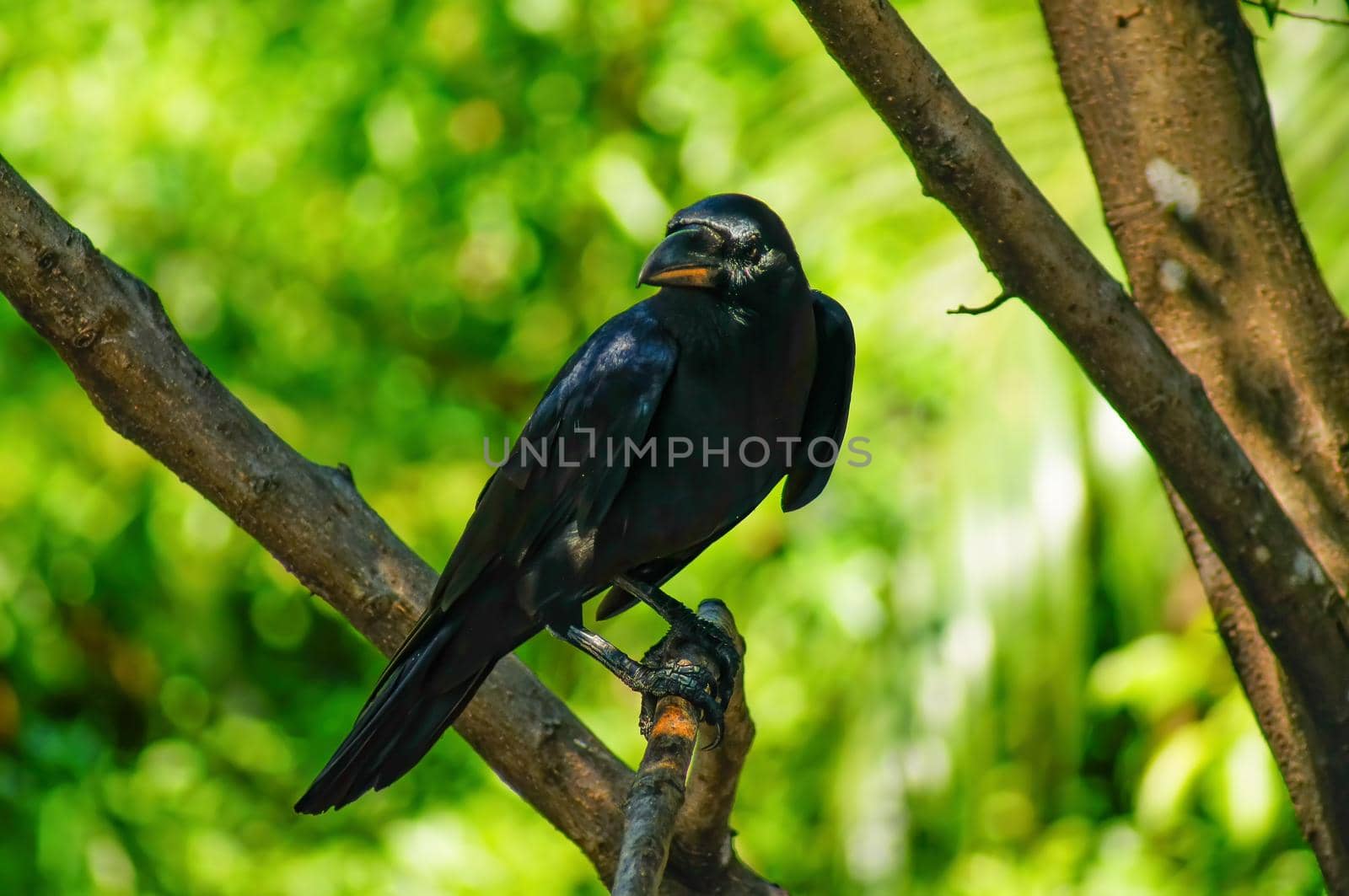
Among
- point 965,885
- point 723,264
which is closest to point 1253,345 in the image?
point 723,264

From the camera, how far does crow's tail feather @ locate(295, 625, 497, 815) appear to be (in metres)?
2.18

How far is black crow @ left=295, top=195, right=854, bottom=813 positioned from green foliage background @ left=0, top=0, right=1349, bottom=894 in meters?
1.37

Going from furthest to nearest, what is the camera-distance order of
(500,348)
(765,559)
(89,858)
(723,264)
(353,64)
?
1. (500,348)
2. (353,64)
3. (765,559)
4. (89,858)
5. (723,264)

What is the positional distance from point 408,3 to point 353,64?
28cm

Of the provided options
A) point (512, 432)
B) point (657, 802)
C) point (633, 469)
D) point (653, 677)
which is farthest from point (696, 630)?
point (512, 432)

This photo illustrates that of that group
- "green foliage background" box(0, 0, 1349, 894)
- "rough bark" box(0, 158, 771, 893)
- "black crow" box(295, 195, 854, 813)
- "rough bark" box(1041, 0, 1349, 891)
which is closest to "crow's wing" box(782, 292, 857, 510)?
"black crow" box(295, 195, 854, 813)

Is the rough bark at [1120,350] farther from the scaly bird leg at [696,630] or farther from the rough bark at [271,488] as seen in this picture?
the rough bark at [271,488]

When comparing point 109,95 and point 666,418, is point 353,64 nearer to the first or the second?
point 109,95

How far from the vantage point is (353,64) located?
14.5 ft

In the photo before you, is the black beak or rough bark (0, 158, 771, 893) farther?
the black beak

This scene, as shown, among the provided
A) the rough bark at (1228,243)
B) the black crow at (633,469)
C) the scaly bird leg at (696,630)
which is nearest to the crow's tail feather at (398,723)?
the black crow at (633,469)

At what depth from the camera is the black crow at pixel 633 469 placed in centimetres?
214

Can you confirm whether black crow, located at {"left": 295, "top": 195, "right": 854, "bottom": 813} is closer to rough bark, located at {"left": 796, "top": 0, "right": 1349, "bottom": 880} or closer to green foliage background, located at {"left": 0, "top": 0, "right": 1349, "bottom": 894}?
rough bark, located at {"left": 796, "top": 0, "right": 1349, "bottom": 880}

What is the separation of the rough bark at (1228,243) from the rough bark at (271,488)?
1.11 m
